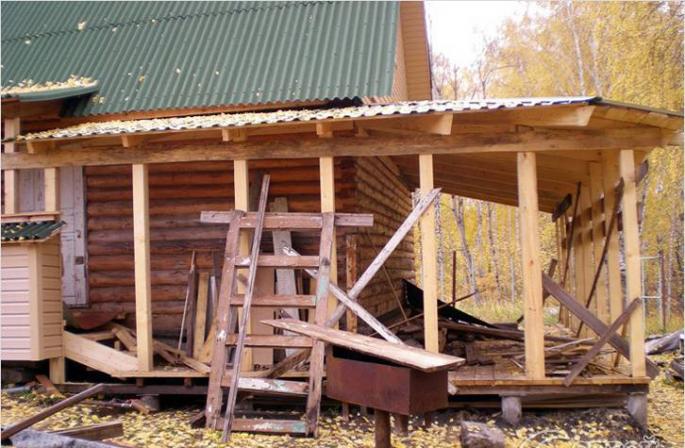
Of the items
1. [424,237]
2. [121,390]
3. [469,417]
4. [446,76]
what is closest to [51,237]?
[121,390]

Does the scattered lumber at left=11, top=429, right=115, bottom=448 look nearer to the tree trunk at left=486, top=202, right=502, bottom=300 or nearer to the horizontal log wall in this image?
the horizontal log wall

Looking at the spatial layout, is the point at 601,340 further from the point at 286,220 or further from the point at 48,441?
the point at 48,441

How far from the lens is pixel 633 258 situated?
24.9 ft

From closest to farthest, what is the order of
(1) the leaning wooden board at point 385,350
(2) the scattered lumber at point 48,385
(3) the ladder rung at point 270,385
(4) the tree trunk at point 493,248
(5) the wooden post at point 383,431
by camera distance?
(1) the leaning wooden board at point 385,350 → (5) the wooden post at point 383,431 → (3) the ladder rung at point 270,385 → (2) the scattered lumber at point 48,385 → (4) the tree trunk at point 493,248

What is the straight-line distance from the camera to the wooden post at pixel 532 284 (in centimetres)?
774

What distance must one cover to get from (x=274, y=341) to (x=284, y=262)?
2.95ft

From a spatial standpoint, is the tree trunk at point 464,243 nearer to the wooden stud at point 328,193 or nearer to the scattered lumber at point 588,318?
the scattered lumber at point 588,318

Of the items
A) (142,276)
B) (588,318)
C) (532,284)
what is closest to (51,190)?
(142,276)

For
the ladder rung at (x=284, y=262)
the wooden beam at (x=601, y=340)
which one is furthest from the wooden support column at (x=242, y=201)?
the wooden beam at (x=601, y=340)

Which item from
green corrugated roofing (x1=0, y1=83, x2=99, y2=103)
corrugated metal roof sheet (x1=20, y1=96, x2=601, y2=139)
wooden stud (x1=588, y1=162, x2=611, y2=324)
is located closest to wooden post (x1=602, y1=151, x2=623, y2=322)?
wooden stud (x1=588, y1=162, x2=611, y2=324)

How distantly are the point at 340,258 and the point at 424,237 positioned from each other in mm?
1990

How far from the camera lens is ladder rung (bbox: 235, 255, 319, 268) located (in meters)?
7.80

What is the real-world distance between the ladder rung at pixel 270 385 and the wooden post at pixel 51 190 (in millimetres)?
3433

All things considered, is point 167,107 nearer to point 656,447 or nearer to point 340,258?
point 340,258
